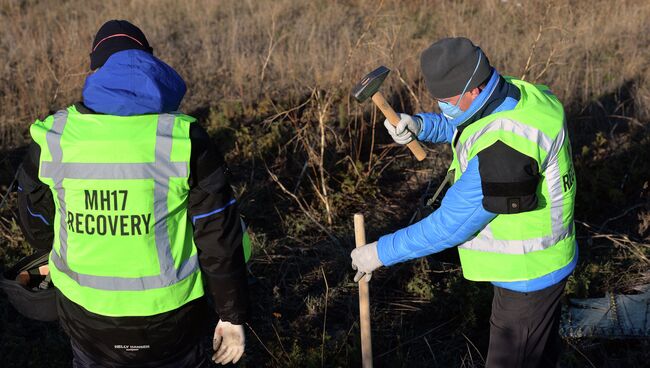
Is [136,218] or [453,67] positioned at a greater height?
[453,67]

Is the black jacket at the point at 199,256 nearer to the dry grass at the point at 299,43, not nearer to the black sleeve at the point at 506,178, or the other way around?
the black sleeve at the point at 506,178

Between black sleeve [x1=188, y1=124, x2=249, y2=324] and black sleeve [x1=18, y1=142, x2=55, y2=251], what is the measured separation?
20.3 inches

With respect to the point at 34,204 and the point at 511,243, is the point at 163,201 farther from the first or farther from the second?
the point at 511,243

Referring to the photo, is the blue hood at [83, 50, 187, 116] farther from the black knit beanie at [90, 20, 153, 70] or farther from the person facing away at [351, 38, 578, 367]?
the person facing away at [351, 38, 578, 367]

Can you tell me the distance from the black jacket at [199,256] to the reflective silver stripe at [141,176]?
70 mm

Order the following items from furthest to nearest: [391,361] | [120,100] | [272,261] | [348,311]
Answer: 1. [272,261]
2. [348,311]
3. [391,361]
4. [120,100]

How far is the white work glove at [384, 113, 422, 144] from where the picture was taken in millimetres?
3158

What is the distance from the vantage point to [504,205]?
230 centimetres

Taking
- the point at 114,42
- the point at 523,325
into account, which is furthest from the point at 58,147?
the point at 523,325

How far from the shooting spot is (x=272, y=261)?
433 centimetres

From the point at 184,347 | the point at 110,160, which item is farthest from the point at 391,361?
the point at 110,160

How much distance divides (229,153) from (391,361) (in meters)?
2.47

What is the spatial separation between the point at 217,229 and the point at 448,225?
86 centimetres

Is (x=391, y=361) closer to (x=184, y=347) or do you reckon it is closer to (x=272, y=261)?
(x=272, y=261)
